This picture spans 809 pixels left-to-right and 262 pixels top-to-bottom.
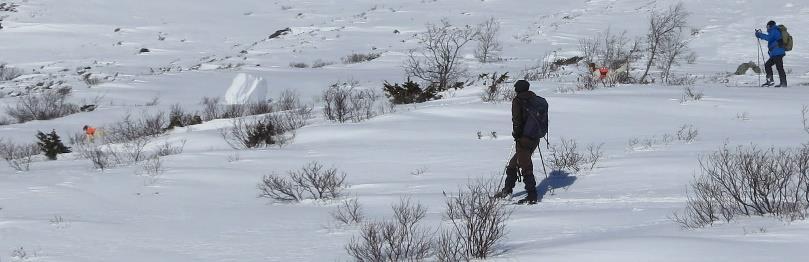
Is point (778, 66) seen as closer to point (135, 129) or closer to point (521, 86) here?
point (521, 86)

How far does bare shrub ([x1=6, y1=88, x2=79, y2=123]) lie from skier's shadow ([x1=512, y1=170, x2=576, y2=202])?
11.9m

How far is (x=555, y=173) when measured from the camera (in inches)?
280

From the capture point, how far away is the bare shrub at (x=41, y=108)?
15.1 meters

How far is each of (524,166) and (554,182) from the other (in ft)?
2.88

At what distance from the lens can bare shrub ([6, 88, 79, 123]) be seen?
1512 cm

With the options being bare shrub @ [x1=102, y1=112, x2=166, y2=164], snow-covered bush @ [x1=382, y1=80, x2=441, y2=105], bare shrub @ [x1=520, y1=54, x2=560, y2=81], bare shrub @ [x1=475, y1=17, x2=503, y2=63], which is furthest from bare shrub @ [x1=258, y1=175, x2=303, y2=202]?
bare shrub @ [x1=475, y1=17, x2=503, y2=63]

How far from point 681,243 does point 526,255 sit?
0.78m

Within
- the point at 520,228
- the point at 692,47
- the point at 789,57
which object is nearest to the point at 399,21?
the point at 692,47

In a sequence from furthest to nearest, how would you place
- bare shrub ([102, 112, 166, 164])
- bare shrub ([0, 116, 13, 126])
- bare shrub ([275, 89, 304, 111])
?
bare shrub ([0, 116, 13, 126])
bare shrub ([275, 89, 304, 111])
bare shrub ([102, 112, 166, 164])

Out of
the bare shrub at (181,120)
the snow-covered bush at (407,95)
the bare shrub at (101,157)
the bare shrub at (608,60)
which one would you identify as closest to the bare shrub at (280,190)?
the bare shrub at (101,157)

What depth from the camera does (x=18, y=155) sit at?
1009cm

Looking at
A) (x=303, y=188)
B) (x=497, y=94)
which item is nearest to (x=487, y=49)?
(x=497, y=94)

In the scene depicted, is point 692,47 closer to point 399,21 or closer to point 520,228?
point 399,21

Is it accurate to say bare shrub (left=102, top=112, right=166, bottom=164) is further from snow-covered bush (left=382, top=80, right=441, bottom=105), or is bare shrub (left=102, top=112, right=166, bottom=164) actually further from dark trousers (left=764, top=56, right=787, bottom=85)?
dark trousers (left=764, top=56, right=787, bottom=85)
